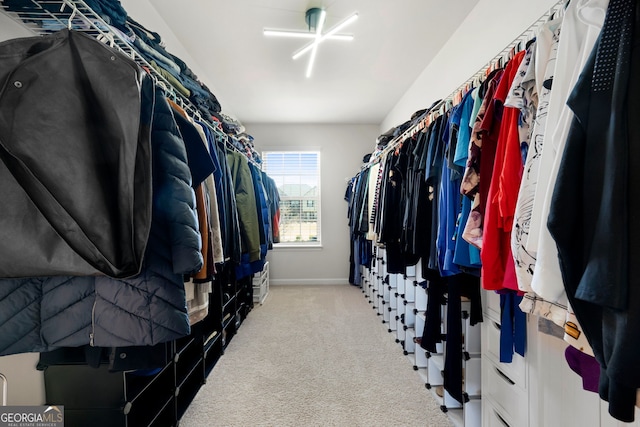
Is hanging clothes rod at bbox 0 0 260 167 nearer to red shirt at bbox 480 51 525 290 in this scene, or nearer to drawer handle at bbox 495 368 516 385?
red shirt at bbox 480 51 525 290

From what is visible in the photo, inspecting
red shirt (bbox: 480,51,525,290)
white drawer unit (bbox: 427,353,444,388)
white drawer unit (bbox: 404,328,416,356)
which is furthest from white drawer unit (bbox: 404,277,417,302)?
red shirt (bbox: 480,51,525,290)

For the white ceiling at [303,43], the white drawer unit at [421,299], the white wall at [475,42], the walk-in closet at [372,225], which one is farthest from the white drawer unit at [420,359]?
the white ceiling at [303,43]

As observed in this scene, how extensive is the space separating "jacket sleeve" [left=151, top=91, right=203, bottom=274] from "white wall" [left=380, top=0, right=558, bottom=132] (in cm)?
168

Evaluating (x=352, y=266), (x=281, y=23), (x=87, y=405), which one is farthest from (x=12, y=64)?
(x=352, y=266)

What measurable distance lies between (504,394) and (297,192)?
377 centimetres

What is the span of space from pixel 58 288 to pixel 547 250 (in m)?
1.14

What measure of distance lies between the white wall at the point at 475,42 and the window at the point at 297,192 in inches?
80.8

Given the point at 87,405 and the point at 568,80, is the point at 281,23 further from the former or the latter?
the point at 87,405

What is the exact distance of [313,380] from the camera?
183cm

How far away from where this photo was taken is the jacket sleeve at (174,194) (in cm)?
72

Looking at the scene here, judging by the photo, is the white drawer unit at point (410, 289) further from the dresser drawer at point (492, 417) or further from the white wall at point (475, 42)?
the white wall at point (475, 42)

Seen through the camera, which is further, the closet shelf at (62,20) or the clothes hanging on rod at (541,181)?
the closet shelf at (62,20)

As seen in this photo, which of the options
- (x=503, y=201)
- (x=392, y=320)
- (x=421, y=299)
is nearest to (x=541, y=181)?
(x=503, y=201)

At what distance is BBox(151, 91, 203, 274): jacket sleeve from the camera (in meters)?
0.72
